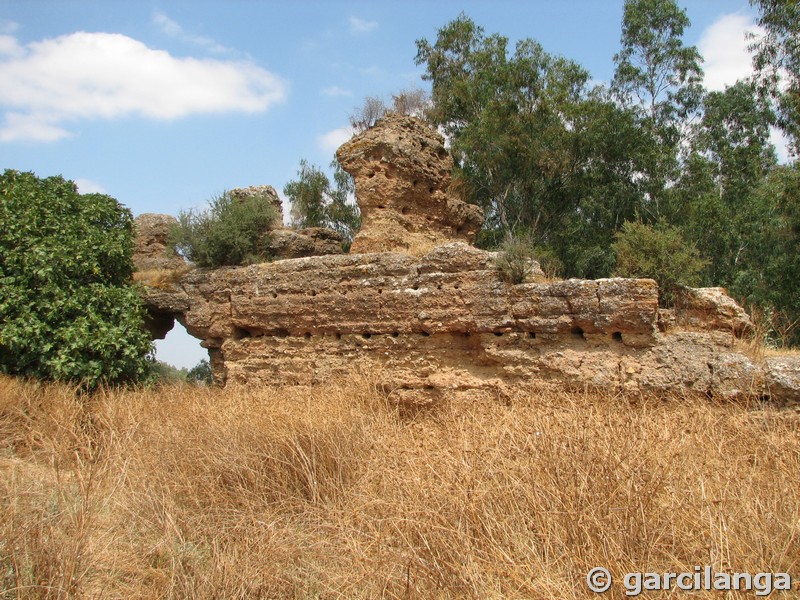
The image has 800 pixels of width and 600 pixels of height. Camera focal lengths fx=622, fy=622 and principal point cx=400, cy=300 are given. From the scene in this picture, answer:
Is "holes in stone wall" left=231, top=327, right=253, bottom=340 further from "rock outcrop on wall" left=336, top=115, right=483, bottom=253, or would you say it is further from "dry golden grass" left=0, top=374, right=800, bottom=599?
"dry golden grass" left=0, top=374, right=800, bottom=599

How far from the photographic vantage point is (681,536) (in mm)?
3186

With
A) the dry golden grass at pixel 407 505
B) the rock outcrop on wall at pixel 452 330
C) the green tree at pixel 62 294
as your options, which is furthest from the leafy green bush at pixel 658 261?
the green tree at pixel 62 294

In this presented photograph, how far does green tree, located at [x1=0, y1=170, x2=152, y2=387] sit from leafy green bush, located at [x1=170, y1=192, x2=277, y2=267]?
0.95 m

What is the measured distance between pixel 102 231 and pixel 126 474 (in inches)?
201

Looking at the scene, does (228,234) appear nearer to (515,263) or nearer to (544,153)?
(515,263)

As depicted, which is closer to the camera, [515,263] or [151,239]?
[515,263]

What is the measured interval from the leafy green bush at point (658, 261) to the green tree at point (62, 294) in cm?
684

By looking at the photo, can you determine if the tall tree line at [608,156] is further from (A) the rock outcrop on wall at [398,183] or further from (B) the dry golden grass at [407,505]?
(B) the dry golden grass at [407,505]

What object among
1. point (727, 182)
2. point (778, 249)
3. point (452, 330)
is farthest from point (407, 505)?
point (727, 182)

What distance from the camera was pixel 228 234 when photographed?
9.31 meters

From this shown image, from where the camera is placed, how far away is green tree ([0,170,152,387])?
320 inches

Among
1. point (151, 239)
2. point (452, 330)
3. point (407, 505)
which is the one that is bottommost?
point (407, 505)

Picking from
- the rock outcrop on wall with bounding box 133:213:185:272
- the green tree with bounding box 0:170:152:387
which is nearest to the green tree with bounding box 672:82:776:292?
the rock outcrop on wall with bounding box 133:213:185:272

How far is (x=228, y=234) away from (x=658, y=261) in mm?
6151
